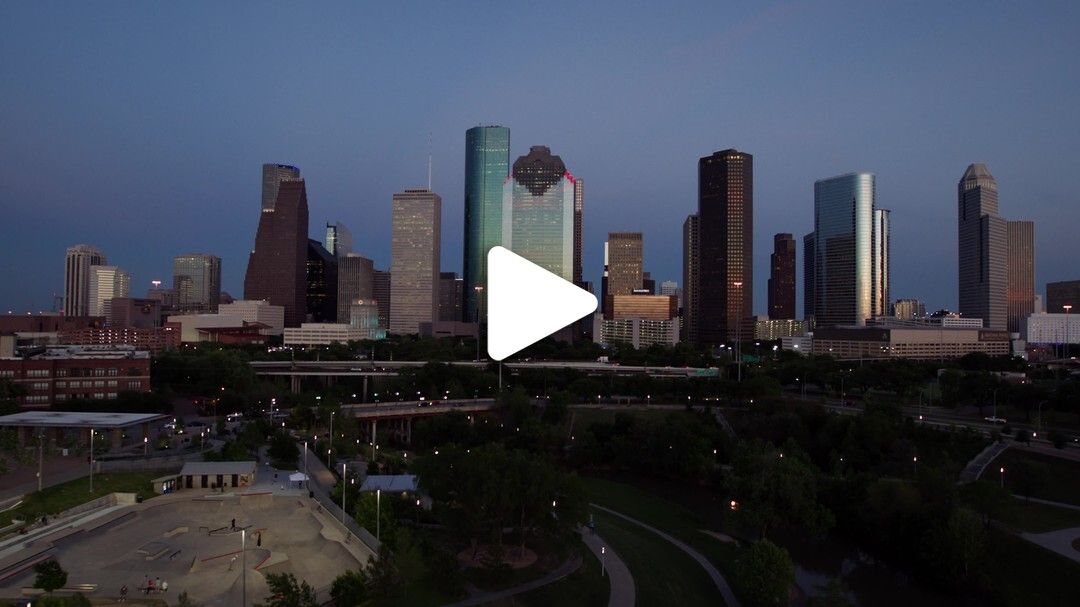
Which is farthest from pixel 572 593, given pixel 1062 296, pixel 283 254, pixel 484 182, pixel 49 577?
pixel 1062 296

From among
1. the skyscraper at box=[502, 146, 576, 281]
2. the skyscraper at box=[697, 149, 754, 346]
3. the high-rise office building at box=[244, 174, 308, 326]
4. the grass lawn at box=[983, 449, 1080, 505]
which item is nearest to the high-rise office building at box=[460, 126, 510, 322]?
the skyscraper at box=[502, 146, 576, 281]

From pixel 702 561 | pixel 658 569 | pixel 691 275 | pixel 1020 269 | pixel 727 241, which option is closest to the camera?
pixel 658 569

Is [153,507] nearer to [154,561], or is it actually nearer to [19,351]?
[154,561]

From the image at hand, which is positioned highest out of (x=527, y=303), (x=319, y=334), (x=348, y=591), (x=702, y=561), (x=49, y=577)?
(x=527, y=303)

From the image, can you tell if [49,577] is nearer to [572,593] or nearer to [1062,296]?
[572,593]

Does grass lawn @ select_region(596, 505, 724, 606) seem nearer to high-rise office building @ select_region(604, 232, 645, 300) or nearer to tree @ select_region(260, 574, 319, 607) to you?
tree @ select_region(260, 574, 319, 607)

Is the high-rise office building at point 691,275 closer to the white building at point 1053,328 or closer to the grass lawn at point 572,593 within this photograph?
the white building at point 1053,328

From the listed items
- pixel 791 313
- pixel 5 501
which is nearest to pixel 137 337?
pixel 5 501
